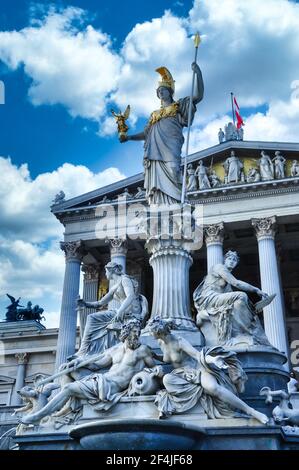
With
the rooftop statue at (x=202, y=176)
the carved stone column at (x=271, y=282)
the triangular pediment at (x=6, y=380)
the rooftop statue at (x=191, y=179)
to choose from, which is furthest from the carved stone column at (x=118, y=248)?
the triangular pediment at (x=6, y=380)

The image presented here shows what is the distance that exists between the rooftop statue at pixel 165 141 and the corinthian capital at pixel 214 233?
2433 cm

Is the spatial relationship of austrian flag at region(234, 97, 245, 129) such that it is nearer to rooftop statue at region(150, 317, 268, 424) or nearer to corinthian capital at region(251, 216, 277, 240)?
corinthian capital at region(251, 216, 277, 240)

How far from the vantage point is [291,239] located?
134 feet

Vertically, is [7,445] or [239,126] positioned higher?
[239,126]

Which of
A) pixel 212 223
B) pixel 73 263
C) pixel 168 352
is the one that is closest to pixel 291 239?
pixel 212 223

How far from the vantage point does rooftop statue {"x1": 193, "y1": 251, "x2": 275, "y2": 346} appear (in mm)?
9648

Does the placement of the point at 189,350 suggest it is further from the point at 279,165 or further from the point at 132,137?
the point at 279,165

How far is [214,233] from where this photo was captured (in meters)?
37.1

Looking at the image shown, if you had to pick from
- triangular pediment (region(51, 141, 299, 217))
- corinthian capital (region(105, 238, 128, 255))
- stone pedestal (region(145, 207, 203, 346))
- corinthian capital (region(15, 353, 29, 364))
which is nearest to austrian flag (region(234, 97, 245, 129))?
triangular pediment (region(51, 141, 299, 217))

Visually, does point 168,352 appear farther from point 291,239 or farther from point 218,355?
point 291,239

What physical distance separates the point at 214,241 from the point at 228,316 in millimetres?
27160

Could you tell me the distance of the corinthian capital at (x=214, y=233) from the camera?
36.8 m

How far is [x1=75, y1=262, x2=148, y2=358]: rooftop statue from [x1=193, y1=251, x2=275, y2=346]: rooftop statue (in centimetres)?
117
